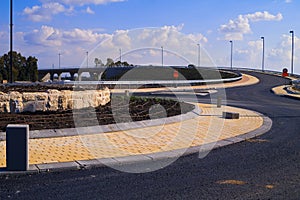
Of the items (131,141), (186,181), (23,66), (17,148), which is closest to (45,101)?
(131,141)

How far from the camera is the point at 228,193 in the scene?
523cm

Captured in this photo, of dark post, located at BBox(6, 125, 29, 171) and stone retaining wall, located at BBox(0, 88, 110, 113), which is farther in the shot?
stone retaining wall, located at BBox(0, 88, 110, 113)

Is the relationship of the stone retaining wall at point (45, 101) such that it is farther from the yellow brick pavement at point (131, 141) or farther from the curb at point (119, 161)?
the curb at point (119, 161)

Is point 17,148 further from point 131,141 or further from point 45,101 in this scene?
point 45,101

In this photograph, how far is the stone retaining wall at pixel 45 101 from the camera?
36.8 feet

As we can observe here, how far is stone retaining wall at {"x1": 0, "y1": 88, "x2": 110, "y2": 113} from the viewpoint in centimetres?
1122

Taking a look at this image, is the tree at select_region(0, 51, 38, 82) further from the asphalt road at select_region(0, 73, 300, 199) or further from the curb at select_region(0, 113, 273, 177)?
the asphalt road at select_region(0, 73, 300, 199)

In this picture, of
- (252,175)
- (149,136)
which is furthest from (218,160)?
(149,136)

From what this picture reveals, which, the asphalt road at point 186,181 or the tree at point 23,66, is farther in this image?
the tree at point 23,66

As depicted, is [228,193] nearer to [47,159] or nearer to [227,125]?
[47,159]

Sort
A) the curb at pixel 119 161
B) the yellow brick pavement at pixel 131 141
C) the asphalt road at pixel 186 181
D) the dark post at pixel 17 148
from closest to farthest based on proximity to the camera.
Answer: the asphalt road at pixel 186 181, the dark post at pixel 17 148, the curb at pixel 119 161, the yellow brick pavement at pixel 131 141

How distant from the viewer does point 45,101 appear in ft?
38.1

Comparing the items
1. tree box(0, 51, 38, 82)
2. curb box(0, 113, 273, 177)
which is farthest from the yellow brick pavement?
tree box(0, 51, 38, 82)

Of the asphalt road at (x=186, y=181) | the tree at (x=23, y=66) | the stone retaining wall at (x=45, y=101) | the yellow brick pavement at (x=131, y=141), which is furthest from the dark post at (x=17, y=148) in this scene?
the tree at (x=23, y=66)
